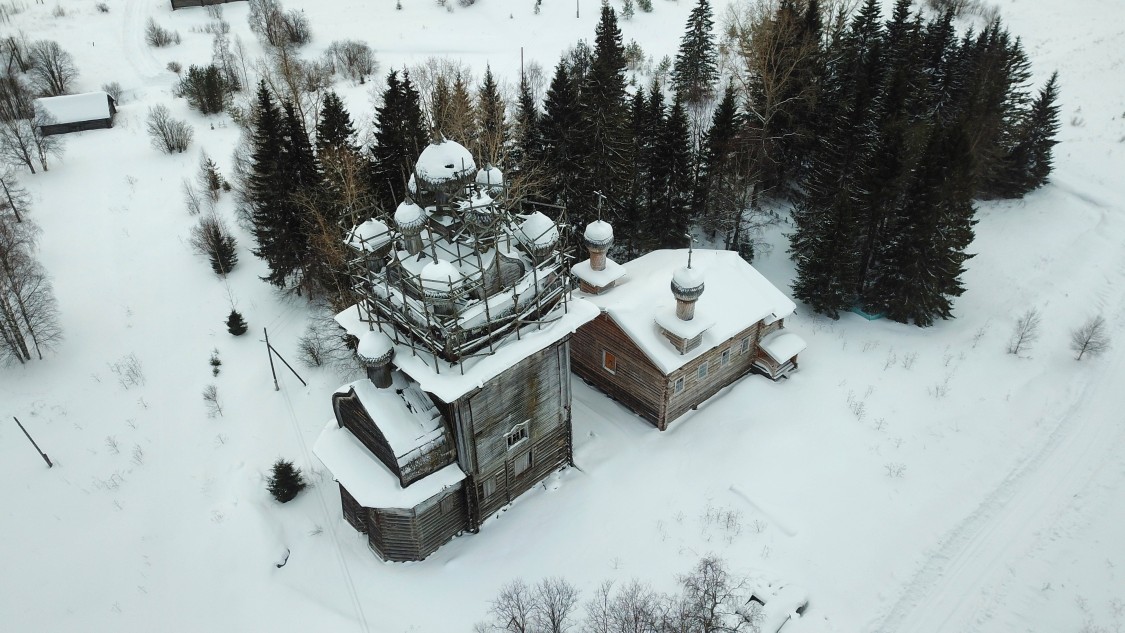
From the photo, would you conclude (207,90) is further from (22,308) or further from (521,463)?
(521,463)

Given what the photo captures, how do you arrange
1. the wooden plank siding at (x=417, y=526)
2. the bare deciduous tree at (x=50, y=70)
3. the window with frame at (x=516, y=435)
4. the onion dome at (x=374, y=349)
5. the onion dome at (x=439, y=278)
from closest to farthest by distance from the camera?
the onion dome at (x=439, y=278), the onion dome at (x=374, y=349), the wooden plank siding at (x=417, y=526), the window with frame at (x=516, y=435), the bare deciduous tree at (x=50, y=70)

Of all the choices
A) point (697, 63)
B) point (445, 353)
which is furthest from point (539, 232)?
point (697, 63)

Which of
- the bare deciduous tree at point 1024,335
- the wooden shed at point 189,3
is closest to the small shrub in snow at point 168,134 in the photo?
the wooden shed at point 189,3

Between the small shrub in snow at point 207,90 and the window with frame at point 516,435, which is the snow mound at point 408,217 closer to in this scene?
the window with frame at point 516,435

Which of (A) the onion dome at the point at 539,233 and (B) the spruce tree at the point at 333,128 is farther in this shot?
(B) the spruce tree at the point at 333,128

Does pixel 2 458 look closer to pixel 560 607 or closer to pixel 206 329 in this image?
pixel 206 329

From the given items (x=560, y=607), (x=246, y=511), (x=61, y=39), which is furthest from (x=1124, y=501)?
(x=61, y=39)

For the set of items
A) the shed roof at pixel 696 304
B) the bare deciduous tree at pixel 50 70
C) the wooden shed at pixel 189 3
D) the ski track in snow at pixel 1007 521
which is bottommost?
the ski track in snow at pixel 1007 521
